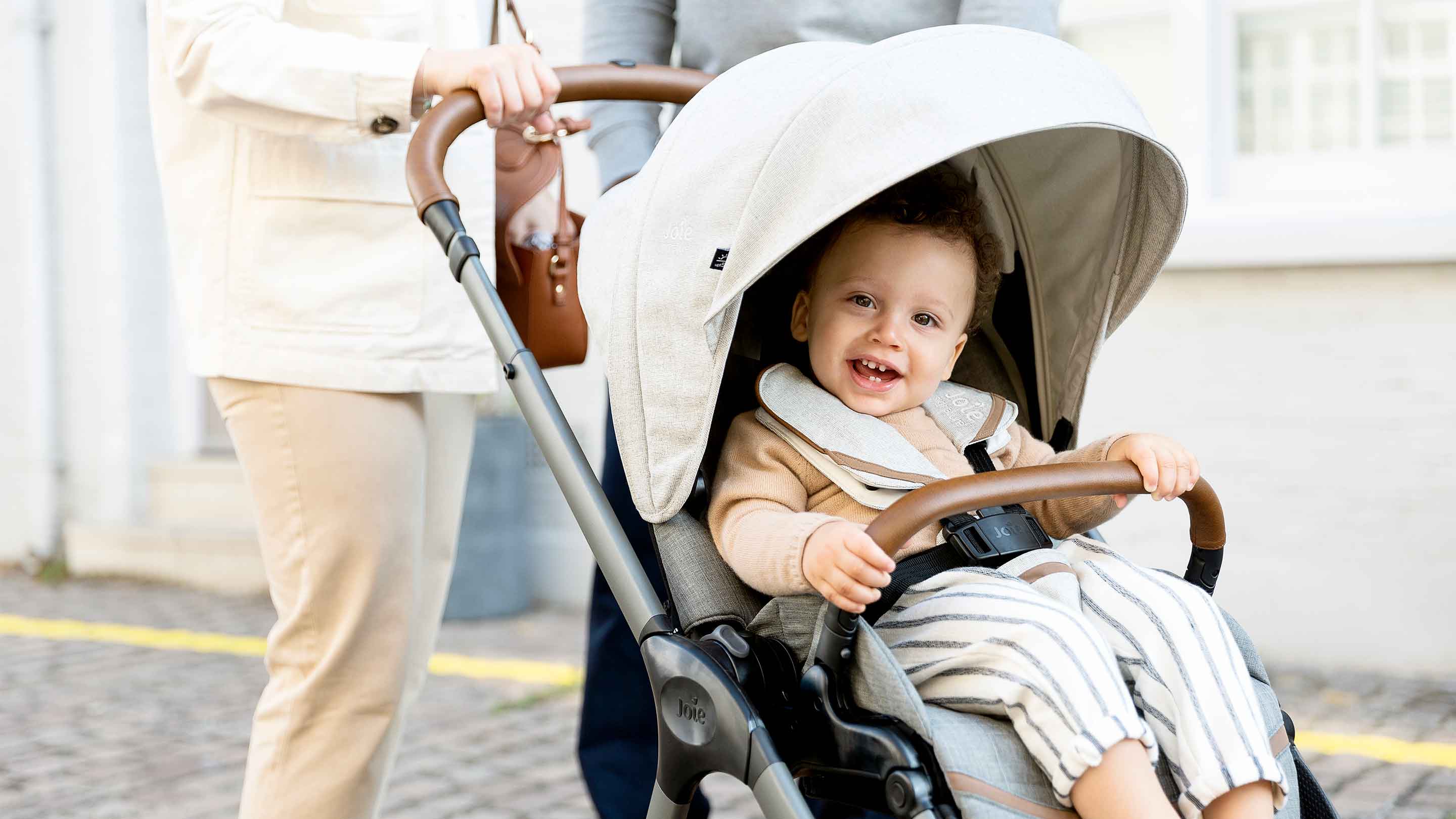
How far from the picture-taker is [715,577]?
72.2 inches

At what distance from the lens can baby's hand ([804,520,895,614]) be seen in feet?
4.94

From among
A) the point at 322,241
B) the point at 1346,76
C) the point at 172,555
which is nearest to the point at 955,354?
the point at 322,241

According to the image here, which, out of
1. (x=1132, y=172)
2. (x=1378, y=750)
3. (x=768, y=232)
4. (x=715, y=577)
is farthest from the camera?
(x=1378, y=750)

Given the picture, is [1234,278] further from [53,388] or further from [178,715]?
[53,388]

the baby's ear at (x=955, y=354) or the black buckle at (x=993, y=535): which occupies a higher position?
the baby's ear at (x=955, y=354)

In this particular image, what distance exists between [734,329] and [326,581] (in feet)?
2.47

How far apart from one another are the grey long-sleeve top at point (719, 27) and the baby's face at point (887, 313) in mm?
563

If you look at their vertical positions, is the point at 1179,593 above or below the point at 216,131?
below

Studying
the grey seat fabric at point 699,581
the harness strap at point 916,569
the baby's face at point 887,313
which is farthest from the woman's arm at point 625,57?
the harness strap at point 916,569

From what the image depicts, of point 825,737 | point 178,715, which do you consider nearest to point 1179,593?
point 825,737

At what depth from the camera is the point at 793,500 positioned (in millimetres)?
1907

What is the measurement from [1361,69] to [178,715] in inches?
173

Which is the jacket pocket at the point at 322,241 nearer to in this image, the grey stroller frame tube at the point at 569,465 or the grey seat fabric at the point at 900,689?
the grey stroller frame tube at the point at 569,465

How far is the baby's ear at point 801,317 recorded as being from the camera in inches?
83.4
